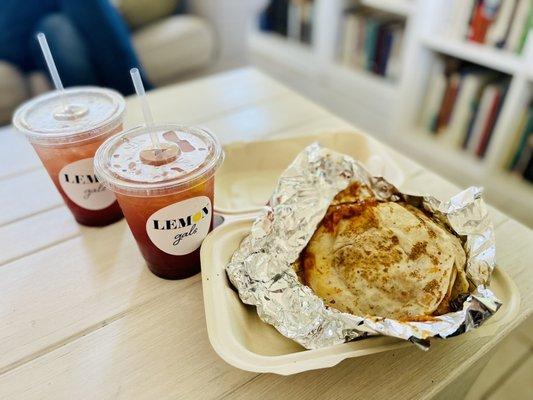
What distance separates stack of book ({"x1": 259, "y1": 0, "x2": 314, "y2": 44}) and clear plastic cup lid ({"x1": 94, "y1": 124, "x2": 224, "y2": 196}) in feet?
5.82

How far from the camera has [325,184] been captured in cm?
60

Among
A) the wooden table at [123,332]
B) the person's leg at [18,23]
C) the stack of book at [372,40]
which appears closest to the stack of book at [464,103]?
the stack of book at [372,40]

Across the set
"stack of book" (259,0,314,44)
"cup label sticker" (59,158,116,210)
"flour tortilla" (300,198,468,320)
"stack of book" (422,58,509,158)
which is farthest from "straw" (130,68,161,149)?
"stack of book" (259,0,314,44)

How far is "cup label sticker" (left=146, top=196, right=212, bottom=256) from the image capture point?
1.69 ft

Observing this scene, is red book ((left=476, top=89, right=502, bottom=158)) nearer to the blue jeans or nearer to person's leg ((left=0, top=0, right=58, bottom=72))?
the blue jeans

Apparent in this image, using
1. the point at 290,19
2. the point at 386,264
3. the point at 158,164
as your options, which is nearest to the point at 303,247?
the point at 386,264

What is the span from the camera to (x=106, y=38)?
1378 mm

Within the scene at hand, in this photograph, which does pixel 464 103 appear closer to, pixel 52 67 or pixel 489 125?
pixel 489 125

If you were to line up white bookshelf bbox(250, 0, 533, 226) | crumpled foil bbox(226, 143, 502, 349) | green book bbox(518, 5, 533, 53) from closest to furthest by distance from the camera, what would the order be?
crumpled foil bbox(226, 143, 502, 349) → green book bbox(518, 5, 533, 53) → white bookshelf bbox(250, 0, 533, 226)

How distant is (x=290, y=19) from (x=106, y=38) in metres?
1.17

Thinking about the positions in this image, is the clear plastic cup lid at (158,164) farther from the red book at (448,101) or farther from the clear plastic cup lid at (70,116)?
the red book at (448,101)

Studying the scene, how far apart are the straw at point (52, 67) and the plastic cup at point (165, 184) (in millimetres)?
122

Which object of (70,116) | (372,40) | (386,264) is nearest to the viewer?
(386,264)

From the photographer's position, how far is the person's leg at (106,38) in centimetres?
136
